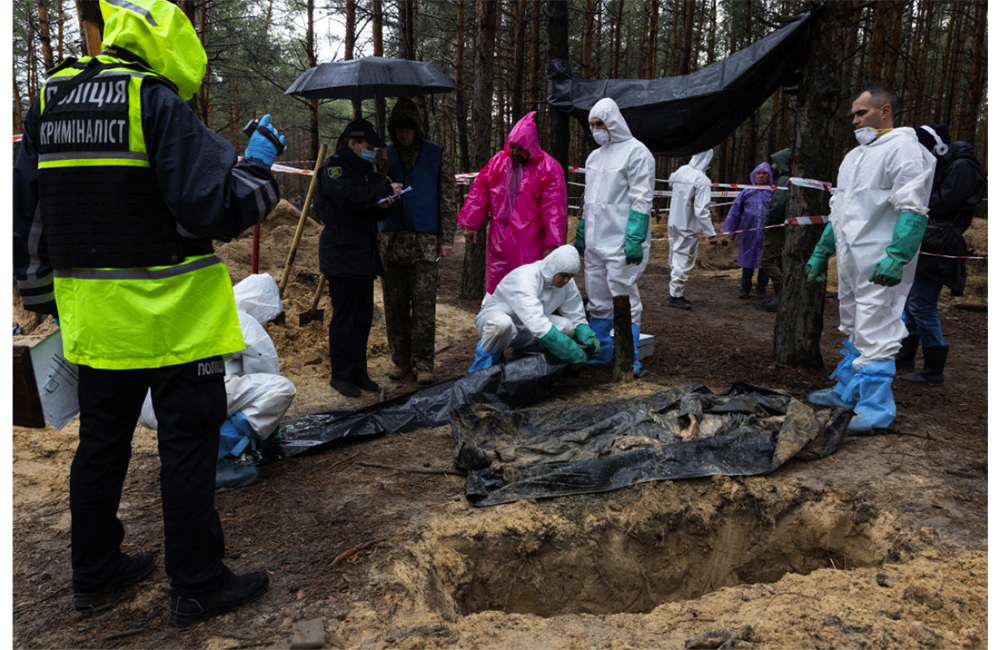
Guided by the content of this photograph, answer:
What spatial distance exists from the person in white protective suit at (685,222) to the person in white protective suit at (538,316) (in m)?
4.00

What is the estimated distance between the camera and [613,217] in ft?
18.0

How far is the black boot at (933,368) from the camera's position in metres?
5.26

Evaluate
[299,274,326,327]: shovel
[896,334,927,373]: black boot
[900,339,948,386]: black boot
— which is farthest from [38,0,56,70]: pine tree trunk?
[900,339,948,386]: black boot

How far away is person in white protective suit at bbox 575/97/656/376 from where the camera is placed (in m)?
5.25

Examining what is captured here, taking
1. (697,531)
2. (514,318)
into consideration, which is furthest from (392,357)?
(697,531)

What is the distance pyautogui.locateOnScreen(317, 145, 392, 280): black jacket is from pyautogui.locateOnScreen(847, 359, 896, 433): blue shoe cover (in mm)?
3235

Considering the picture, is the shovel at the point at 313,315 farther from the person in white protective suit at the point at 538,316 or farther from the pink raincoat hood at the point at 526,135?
the pink raincoat hood at the point at 526,135

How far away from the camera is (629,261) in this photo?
524 centimetres

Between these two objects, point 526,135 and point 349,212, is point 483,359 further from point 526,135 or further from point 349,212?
point 526,135

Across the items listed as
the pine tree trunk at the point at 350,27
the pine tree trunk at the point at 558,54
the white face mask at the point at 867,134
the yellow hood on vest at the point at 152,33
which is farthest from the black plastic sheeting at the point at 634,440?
the pine tree trunk at the point at 350,27

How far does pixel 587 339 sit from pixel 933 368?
260 cm

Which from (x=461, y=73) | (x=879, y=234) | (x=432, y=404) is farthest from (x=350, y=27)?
(x=879, y=234)

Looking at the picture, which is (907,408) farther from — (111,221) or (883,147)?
(111,221)

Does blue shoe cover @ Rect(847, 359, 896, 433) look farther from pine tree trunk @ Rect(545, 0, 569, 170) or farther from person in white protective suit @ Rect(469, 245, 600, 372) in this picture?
pine tree trunk @ Rect(545, 0, 569, 170)
